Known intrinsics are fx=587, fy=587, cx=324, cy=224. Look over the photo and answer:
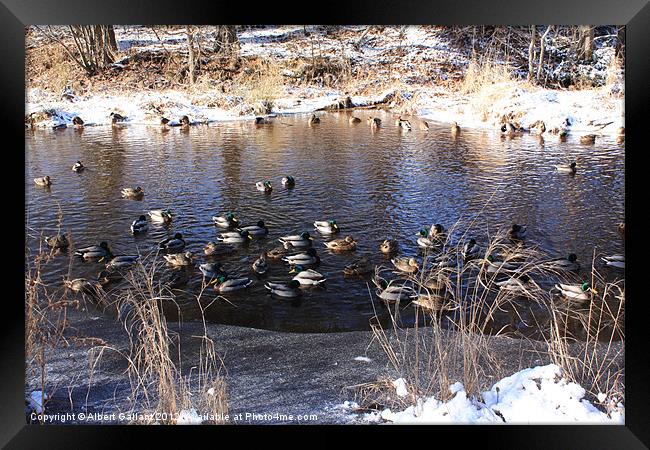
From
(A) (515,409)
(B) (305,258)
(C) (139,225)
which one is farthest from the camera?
(B) (305,258)

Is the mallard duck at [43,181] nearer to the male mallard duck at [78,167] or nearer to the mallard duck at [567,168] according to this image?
the male mallard duck at [78,167]

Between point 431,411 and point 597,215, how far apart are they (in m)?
2.40

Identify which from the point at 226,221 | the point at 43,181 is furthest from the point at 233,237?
the point at 43,181

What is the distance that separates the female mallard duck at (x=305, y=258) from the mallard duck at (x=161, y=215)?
3.83 ft

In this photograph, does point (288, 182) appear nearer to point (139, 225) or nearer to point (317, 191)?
point (317, 191)

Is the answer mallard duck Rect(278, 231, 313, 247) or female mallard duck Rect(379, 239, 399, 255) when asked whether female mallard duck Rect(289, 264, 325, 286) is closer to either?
mallard duck Rect(278, 231, 313, 247)

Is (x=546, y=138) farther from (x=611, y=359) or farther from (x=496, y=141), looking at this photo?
(x=611, y=359)

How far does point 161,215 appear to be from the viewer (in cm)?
→ 545

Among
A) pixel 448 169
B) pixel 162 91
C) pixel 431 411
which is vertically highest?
pixel 162 91

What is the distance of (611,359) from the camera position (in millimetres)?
4578

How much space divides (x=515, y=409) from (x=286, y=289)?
→ 2.30m

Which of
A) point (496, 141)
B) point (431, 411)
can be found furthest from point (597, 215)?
point (431, 411)

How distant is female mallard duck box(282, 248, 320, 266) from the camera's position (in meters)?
5.71
